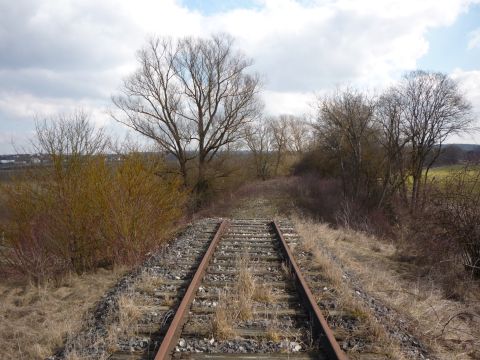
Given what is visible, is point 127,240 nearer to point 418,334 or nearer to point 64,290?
point 64,290

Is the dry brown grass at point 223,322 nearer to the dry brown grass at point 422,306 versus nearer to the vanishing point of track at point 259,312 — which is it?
the vanishing point of track at point 259,312

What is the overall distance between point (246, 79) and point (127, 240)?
2643cm

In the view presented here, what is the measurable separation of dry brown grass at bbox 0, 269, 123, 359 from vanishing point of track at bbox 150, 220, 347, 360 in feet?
4.44

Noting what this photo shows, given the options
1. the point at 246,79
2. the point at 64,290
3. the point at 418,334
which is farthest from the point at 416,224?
the point at 246,79

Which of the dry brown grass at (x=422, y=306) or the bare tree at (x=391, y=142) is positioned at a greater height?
the bare tree at (x=391, y=142)

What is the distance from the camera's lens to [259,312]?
5062 millimetres

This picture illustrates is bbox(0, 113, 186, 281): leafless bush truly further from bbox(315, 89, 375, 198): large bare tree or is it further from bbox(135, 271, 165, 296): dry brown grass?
bbox(315, 89, 375, 198): large bare tree

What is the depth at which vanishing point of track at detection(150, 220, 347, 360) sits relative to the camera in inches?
158

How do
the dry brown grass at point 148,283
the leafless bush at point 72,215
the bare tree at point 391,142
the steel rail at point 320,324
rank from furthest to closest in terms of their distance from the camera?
the bare tree at point 391,142 → the leafless bush at point 72,215 → the dry brown grass at point 148,283 → the steel rail at point 320,324

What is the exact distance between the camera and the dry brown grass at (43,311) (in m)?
4.47

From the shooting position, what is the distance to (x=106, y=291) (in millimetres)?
6543

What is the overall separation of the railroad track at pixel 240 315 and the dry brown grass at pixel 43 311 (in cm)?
106

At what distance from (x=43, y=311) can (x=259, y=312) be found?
3136 millimetres

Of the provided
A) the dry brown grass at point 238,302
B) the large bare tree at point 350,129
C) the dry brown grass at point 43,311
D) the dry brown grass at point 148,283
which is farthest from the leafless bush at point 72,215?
the large bare tree at point 350,129
